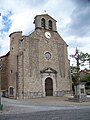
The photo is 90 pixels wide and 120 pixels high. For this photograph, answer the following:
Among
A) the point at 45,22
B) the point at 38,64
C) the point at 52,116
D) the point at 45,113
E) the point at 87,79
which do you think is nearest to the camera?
the point at 52,116

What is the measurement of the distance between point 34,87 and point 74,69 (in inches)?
530

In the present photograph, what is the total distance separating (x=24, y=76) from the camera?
1250 inches

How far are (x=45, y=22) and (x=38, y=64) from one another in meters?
7.77

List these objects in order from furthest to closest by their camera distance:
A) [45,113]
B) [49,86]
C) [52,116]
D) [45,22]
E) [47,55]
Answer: [45,22] < [47,55] < [49,86] < [45,113] < [52,116]

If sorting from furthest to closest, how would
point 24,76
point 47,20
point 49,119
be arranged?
point 47,20
point 24,76
point 49,119

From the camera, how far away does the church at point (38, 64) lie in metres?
32.0

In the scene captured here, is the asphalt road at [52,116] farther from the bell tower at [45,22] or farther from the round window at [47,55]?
the bell tower at [45,22]

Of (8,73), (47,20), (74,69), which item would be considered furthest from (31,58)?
(74,69)

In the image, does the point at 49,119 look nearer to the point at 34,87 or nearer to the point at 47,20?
the point at 34,87

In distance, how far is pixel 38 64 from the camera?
3350cm

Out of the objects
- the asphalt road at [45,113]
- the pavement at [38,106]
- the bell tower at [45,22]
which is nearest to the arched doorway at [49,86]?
the bell tower at [45,22]

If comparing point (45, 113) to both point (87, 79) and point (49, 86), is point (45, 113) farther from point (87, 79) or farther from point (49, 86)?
point (87, 79)

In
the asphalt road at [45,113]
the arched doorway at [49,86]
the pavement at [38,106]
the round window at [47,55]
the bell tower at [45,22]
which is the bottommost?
the pavement at [38,106]

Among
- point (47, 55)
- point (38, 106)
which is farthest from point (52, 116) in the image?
point (47, 55)
